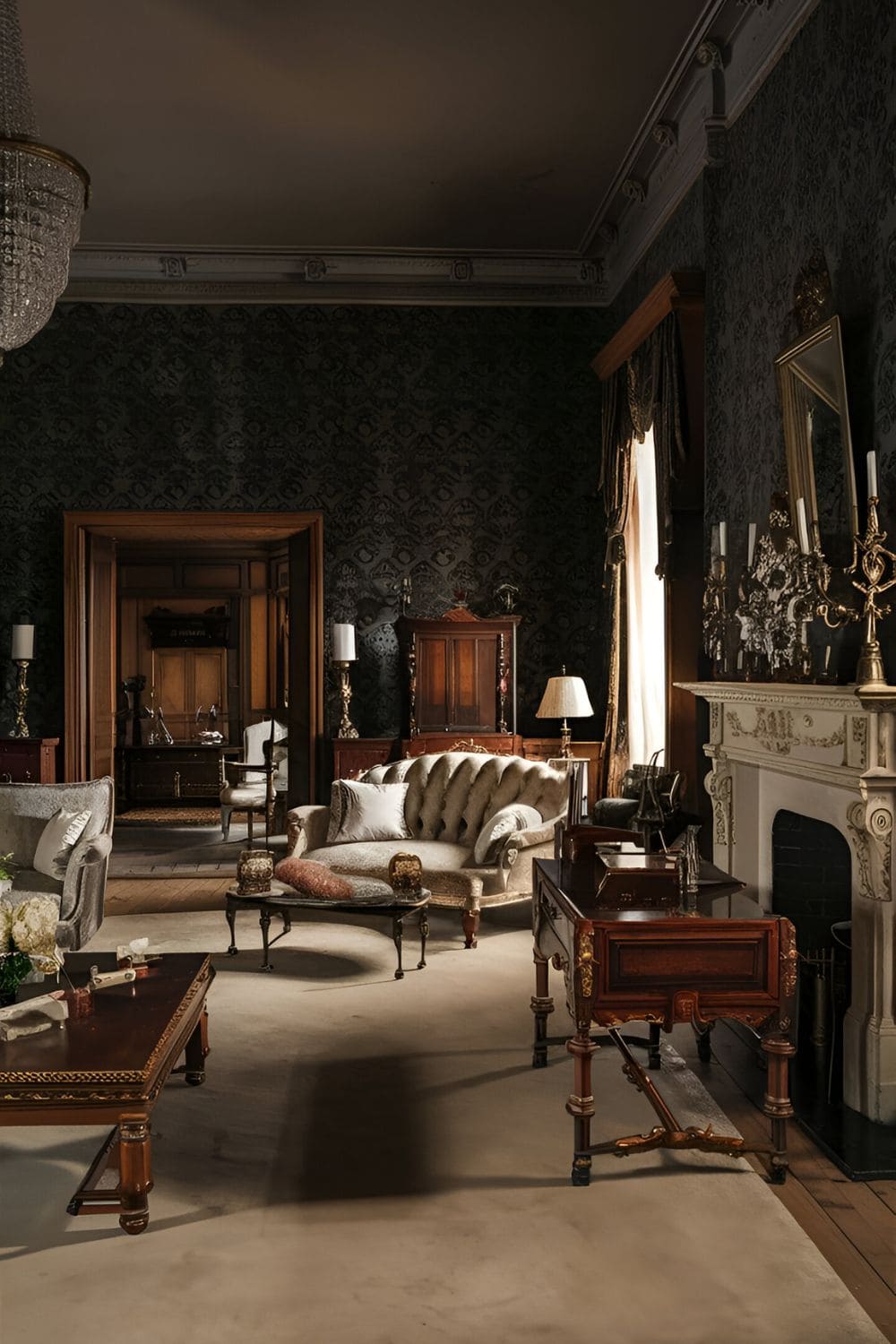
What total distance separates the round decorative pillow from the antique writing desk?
2.61 metres

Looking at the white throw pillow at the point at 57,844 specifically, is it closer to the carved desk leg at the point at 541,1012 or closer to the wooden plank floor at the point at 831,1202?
the carved desk leg at the point at 541,1012

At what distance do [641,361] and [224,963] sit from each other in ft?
14.9

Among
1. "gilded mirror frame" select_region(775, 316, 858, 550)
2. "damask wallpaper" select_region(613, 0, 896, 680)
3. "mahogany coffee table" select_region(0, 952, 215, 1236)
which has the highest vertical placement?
"damask wallpaper" select_region(613, 0, 896, 680)

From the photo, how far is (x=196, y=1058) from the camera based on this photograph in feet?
14.5

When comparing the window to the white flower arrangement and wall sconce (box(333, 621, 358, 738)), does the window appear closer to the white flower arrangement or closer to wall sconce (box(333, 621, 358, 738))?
wall sconce (box(333, 621, 358, 738))

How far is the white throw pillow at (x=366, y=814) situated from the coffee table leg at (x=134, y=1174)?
4.09 m

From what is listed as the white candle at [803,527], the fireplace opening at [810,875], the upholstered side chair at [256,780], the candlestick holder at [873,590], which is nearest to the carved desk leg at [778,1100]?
the candlestick holder at [873,590]

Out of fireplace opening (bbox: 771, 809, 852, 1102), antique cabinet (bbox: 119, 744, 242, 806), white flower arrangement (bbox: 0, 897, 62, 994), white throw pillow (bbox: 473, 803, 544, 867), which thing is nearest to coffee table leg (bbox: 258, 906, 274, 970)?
white throw pillow (bbox: 473, 803, 544, 867)

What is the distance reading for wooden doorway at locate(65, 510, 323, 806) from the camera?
916cm

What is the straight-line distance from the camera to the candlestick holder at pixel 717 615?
583 cm

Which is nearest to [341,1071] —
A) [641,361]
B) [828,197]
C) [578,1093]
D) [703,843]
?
[578,1093]

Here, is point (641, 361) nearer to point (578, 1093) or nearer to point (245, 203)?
point (245, 203)

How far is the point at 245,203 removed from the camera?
26.6 feet

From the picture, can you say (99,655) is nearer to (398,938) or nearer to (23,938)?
(398,938)
